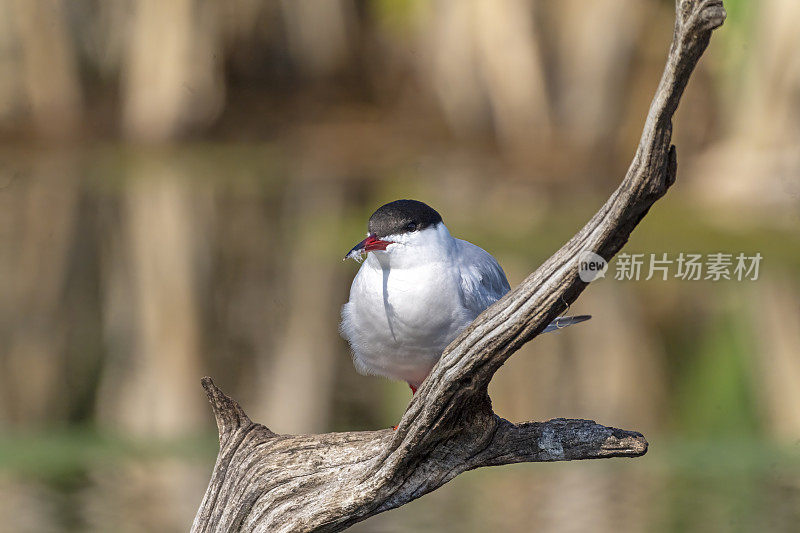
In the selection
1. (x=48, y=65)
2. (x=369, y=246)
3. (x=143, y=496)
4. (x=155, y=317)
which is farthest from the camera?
(x=48, y=65)

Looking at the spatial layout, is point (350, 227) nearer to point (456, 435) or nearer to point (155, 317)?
point (155, 317)

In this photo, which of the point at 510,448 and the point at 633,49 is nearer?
the point at 510,448

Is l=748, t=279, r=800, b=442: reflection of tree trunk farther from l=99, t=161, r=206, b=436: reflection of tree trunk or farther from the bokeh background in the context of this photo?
l=99, t=161, r=206, b=436: reflection of tree trunk

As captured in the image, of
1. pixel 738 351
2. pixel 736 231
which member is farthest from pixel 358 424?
pixel 736 231

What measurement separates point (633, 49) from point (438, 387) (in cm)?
1301

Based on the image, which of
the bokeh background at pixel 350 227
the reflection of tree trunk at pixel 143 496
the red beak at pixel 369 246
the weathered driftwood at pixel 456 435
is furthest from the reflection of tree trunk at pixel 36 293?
the red beak at pixel 369 246

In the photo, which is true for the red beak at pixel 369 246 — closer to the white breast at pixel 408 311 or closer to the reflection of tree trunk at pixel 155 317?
the white breast at pixel 408 311

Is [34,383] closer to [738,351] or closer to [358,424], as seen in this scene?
[358,424]

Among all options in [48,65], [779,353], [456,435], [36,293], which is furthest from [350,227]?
[456,435]

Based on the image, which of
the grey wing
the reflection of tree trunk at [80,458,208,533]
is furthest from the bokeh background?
the grey wing

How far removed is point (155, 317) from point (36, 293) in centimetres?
174

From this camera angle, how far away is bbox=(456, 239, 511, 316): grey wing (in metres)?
4.60

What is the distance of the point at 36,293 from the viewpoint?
11953 mm

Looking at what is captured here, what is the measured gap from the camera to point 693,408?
892cm
